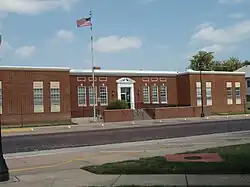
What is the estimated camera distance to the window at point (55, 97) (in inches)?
1730

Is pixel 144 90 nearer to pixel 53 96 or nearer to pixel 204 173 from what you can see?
pixel 53 96

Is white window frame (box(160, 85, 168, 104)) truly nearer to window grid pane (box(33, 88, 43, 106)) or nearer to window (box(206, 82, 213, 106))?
window (box(206, 82, 213, 106))

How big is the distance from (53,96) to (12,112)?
4773mm

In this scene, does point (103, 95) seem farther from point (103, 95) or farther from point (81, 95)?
point (81, 95)

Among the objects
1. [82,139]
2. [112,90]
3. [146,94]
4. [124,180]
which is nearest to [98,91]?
[112,90]

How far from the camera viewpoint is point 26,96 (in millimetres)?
42688

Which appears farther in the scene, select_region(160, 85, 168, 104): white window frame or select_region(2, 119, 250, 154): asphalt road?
select_region(160, 85, 168, 104): white window frame

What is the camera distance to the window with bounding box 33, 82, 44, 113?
43094 mm

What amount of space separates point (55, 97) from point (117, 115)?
706 cm

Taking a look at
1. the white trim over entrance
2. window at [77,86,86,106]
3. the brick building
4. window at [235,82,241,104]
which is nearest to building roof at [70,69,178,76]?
the brick building

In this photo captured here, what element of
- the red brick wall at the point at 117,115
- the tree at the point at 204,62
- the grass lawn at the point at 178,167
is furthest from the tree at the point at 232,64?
the grass lawn at the point at 178,167

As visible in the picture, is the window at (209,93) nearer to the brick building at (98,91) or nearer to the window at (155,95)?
the brick building at (98,91)

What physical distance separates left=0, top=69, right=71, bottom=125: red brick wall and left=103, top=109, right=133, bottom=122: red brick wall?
14.7 feet

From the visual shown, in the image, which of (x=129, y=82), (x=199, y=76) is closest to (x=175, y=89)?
(x=199, y=76)
